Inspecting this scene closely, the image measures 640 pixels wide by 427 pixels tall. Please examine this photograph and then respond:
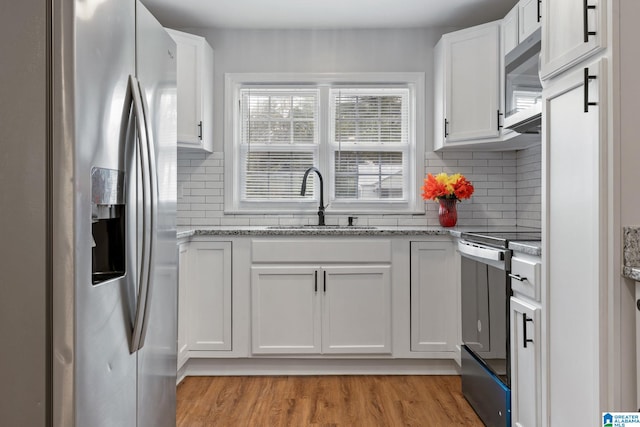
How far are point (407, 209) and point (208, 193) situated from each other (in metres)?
1.57

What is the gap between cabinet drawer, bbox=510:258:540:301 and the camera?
184 centimetres

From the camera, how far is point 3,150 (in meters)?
1.12

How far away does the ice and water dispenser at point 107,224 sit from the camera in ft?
4.08

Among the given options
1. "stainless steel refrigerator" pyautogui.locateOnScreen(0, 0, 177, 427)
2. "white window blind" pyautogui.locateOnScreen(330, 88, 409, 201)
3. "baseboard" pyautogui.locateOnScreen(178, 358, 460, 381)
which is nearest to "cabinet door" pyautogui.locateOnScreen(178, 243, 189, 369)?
"baseboard" pyautogui.locateOnScreen(178, 358, 460, 381)

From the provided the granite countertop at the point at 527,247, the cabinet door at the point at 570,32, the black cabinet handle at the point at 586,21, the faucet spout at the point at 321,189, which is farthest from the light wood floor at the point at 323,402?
the black cabinet handle at the point at 586,21

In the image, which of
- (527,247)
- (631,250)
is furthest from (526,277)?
(631,250)

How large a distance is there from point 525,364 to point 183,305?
1997mm

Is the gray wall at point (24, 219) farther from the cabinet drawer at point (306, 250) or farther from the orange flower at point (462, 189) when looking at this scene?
the orange flower at point (462, 189)

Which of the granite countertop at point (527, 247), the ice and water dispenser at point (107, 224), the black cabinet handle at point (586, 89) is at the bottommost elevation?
the granite countertop at point (527, 247)

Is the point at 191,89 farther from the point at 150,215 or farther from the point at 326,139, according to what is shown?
the point at 150,215

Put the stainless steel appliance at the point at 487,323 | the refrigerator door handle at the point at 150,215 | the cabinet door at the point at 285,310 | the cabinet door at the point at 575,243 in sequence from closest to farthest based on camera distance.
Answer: the cabinet door at the point at 575,243, the refrigerator door handle at the point at 150,215, the stainless steel appliance at the point at 487,323, the cabinet door at the point at 285,310

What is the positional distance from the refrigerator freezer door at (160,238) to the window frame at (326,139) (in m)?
1.79

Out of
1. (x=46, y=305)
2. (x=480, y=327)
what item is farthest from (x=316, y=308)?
(x=46, y=305)

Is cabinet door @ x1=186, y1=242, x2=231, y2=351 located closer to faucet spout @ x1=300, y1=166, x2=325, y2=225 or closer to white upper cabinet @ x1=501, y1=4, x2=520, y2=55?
faucet spout @ x1=300, y1=166, x2=325, y2=225
